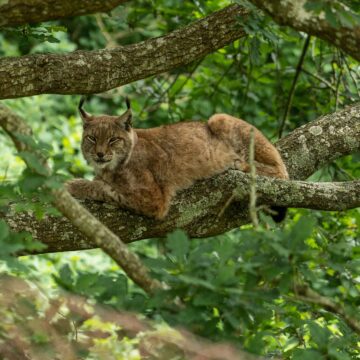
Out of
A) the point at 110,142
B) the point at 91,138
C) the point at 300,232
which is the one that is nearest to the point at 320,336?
the point at 300,232

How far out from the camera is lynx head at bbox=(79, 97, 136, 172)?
6516mm

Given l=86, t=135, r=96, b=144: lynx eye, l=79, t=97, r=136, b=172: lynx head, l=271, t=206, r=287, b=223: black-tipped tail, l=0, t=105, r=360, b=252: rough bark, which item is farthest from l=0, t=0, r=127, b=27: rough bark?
l=271, t=206, r=287, b=223: black-tipped tail

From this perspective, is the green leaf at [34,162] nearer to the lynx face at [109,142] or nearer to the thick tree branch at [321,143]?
the lynx face at [109,142]

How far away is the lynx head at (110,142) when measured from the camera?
6516 mm

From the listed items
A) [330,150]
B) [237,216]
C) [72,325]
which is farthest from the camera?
[330,150]

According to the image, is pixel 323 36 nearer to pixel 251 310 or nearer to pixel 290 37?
pixel 251 310

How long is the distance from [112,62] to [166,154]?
1298 millimetres

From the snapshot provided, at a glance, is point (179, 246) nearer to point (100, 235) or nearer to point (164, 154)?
point (100, 235)

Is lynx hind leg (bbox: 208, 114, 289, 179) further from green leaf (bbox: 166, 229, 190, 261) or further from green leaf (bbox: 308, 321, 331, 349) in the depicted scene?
green leaf (bbox: 166, 229, 190, 261)

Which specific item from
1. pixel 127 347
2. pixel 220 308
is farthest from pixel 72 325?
pixel 220 308

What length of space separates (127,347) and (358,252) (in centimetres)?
328

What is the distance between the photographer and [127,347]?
10.8 feet

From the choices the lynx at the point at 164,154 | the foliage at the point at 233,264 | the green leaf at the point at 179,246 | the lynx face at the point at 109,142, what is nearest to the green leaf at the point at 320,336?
the foliage at the point at 233,264

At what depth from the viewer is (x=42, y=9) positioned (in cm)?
422
